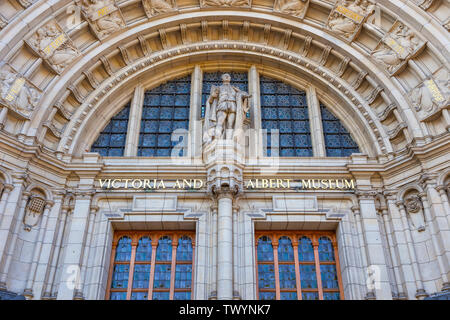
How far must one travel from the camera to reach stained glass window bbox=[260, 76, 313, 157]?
1706 centimetres

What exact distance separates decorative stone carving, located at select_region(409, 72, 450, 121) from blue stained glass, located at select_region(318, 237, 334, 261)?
5149 millimetres

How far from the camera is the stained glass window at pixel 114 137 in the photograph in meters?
16.9

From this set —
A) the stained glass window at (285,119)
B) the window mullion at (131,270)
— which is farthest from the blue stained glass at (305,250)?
the window mullion at (131,270)

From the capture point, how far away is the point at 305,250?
1477 cm

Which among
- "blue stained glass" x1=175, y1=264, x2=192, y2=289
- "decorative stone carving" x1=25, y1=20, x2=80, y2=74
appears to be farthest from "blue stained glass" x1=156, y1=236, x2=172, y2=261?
"decorative stone carving" x1=25, y1=20, x2=80, y2=74

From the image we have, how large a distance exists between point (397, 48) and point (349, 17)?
2338 millimetres

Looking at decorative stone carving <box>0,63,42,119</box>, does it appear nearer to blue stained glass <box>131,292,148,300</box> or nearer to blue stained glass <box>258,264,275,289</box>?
blue stained glass <box>131,292,148,300</box>

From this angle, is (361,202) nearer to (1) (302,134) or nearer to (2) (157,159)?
(1) (302,134)

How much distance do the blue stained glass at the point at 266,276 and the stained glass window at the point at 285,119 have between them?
173 inches

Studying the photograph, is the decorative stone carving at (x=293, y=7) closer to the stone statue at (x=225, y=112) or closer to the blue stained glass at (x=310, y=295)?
the stone statue at (x=225, y=112)

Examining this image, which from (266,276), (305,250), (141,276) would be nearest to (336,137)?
(305,250)

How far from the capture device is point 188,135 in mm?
17172
